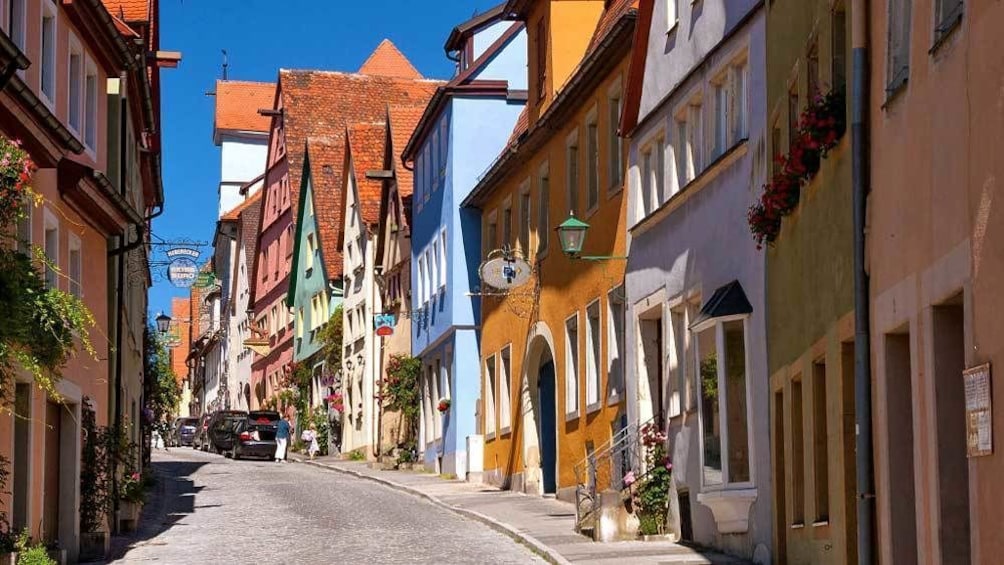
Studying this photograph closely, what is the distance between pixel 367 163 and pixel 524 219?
19.4 m

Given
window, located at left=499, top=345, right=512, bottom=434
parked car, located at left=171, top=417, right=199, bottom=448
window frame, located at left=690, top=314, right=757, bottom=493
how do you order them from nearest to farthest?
1. window frame, located at left=690, top=314, right=757, bottom=493
2. window, located at left=499, top=345, right=512, bottom=434
3. parked car, located at left=171, top=417, right=199, bottom=448

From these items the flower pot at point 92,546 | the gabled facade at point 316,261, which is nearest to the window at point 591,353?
the flower pot at point 92,546

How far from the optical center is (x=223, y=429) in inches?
2299

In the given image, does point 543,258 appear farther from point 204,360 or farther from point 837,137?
point 204,360

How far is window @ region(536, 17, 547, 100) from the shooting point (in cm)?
3228

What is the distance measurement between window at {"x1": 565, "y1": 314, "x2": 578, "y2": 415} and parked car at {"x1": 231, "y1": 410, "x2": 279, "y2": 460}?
23.6m

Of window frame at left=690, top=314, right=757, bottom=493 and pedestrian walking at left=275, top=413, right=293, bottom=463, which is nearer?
window frame at left=690, top=314, right=757, bottom=493

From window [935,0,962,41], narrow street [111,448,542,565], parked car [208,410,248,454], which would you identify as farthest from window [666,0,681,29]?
parked car [208,410,248,454]

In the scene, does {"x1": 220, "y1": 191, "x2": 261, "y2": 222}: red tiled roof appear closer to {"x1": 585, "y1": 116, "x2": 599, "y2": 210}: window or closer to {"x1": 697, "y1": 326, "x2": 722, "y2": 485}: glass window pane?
{"x1": 585, "y1": 116, "x2": 599, "y2": 210}: window

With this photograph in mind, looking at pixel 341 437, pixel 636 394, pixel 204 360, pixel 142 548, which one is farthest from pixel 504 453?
pixel 204 360

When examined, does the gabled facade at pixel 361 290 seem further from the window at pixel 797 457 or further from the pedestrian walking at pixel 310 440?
the window at pixel 797 457

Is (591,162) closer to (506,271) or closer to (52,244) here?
(506,271)

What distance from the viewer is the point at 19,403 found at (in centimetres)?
1914

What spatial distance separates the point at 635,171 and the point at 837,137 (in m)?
10.5
